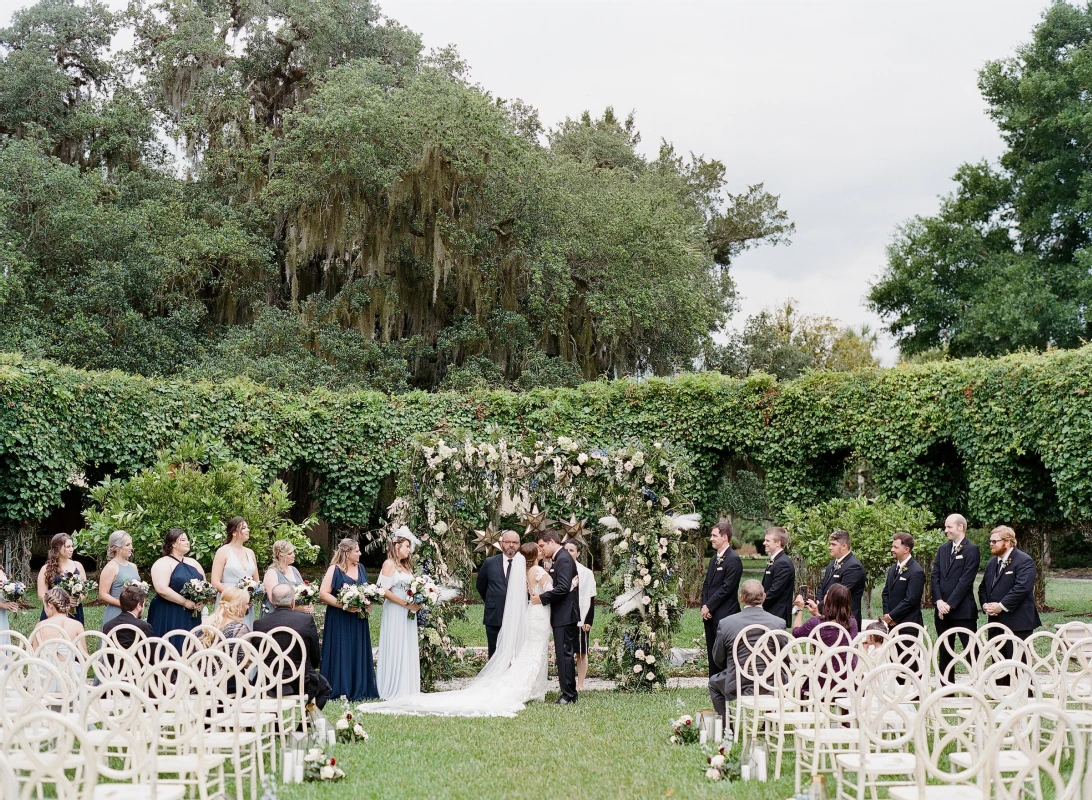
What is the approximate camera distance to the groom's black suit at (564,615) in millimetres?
9086

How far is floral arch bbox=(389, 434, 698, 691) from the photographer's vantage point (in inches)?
393

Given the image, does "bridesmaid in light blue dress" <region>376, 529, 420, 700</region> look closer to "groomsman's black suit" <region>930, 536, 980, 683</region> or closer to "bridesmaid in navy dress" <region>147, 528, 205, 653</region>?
"bridesmaid in navy dress" <region>147, 528, 205, 653</region>

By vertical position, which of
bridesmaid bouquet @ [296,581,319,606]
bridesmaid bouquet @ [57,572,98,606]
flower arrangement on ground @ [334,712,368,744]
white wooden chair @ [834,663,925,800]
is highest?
bridesmaid bouquet @ [57,572,98,606]

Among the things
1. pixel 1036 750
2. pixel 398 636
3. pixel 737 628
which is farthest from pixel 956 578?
pixel 398 636

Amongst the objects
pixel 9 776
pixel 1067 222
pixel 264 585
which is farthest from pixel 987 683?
pixel 1067 222

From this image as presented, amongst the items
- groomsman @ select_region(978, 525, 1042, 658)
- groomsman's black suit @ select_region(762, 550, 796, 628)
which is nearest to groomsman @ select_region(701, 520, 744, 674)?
groomsman's black suit @ select_region(762, 550, 796, 628)

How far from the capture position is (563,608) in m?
9.19

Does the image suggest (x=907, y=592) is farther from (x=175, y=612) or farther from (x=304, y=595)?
(x=175, y=612)

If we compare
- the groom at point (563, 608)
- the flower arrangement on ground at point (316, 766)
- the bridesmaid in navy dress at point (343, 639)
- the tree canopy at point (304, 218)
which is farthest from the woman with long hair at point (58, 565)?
the tree canopy at point (304, 218)

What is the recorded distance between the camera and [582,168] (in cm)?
2186

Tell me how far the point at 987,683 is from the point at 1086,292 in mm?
19293

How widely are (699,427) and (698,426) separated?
2 centimetres

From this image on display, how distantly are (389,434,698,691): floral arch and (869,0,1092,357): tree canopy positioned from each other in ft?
51.9

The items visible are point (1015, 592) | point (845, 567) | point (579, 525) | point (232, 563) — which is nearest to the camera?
point (1015, 592)
